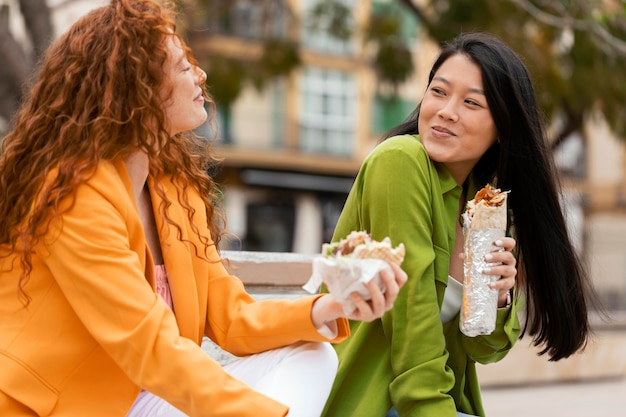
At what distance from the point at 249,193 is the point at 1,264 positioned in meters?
22.0

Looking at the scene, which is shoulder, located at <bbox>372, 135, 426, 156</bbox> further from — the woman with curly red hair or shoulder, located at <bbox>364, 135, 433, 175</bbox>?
the woman with curly red hair

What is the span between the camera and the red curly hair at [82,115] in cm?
202

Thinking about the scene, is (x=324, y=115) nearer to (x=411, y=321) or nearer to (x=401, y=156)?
(x=401, y=156)

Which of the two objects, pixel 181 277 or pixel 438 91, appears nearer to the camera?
pixel 181 277

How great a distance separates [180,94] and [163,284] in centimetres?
42

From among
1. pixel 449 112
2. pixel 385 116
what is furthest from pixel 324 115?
pixel 449 112

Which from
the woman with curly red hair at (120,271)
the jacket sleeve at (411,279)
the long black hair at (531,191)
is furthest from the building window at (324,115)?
the woman with curly red hair at (120,271)

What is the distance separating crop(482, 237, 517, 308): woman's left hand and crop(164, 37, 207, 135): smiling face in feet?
2.40

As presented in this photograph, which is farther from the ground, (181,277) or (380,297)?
(380,297)

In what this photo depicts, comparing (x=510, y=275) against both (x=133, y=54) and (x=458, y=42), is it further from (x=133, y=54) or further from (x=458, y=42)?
(x=133, y=54)

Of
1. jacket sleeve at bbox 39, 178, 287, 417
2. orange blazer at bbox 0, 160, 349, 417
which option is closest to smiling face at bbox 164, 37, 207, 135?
orange blazer at bbox 0, 160, 349, 417

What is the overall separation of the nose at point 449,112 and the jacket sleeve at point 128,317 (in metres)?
0.90

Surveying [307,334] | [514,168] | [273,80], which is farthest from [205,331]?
[273,80]

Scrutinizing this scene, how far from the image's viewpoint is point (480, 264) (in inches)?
92.0
